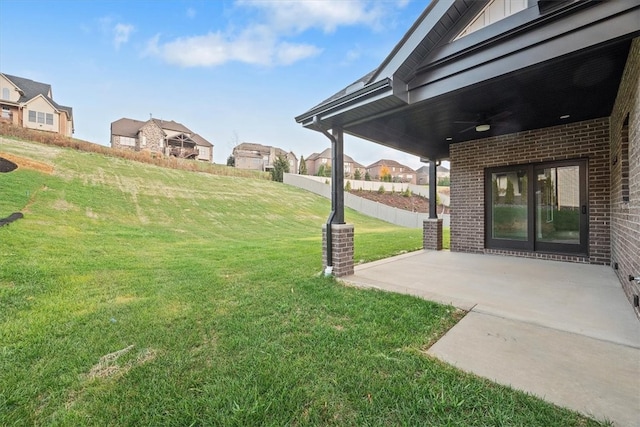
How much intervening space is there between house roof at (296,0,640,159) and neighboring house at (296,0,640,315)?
0.01m

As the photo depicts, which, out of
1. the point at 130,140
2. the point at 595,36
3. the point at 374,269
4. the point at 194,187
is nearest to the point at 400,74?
the point at 595,36

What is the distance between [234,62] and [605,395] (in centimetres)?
1781

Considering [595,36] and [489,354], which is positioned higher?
[595,36]

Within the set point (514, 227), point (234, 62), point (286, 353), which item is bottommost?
point (286, 353)

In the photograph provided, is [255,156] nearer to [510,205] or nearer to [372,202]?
[372,202]

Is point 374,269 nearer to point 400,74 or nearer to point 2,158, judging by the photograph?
point 400,74

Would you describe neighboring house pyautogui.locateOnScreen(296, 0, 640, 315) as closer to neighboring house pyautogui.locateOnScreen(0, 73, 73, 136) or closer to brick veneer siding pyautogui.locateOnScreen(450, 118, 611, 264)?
brick veneer siding pyautogui.locateOnScreen(450, 118, 611, 264)

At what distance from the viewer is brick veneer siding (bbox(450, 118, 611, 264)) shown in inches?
214

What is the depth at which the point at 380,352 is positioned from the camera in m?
2.35

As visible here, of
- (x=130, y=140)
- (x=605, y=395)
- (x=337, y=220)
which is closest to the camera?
(x=605, y=395)

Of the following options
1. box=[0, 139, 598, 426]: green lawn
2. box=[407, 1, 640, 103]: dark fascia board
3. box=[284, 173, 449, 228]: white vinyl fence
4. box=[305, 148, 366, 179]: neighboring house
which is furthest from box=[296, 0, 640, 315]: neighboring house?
box=[305, 148, 366, 179]: neighboring house

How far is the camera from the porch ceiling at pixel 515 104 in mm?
3182

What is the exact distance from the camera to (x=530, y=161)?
20.6ft

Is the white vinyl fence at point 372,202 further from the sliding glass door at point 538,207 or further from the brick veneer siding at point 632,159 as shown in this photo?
the brick veneer siding at point 632,159
